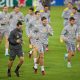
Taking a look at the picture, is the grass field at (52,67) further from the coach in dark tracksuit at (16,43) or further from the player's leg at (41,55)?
the coach in dark tracksuit at (16,43)

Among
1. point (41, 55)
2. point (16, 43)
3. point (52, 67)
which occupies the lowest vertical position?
point (52, 67)

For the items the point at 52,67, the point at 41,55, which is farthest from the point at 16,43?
the point at 52,67

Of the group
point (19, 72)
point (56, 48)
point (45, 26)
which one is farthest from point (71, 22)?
point (56, 48)

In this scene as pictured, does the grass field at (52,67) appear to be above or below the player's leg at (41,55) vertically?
below

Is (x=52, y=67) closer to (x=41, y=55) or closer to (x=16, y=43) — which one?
(x=41, y=55)

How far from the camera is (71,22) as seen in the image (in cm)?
2191

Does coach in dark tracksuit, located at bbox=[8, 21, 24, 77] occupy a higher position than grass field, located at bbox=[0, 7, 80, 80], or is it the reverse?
coach in dark tracksuit, located at bbox=[8, 21, 24, 77]

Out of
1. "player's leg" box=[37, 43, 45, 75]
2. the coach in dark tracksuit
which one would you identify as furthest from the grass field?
the coach in dark tracksuit

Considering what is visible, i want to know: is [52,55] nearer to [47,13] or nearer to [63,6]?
[47,13]

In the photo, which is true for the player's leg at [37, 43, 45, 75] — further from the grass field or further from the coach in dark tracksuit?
the coach in dark tracksuit

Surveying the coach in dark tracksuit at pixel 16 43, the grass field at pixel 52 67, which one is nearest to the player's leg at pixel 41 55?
the grass field at pixel 52 67

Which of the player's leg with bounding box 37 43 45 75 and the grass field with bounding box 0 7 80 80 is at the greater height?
the player's leg with bounding box 37 43 45 75

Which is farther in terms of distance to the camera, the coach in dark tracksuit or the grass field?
the grass field

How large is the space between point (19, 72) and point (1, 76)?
1.04 meters
